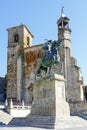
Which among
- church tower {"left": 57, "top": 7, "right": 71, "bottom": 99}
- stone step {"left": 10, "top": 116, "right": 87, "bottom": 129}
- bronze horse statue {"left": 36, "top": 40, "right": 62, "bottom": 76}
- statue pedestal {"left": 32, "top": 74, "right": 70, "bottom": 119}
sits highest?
church tower {"left": 57, "top": 7, "right": 71, "bottom": 99}

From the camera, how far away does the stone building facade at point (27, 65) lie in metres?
36.5

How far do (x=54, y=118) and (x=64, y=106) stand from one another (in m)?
1.99

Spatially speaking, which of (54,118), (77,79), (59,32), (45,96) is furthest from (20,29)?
(54,118)

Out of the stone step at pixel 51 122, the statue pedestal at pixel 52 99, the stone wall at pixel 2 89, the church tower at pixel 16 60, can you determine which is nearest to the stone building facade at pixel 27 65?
the church tower at pixel 16 60

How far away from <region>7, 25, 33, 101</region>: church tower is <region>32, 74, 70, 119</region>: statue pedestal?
67.6 feet

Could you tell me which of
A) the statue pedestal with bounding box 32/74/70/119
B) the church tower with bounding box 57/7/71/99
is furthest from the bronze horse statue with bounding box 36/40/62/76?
the church tower with bounding box 57/7/71/99

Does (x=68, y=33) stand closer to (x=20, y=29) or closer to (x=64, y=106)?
(x=20, y=29)

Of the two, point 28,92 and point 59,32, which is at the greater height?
point 59,32

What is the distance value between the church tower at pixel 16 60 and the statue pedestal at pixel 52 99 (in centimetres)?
2059

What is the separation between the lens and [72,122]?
14.6m

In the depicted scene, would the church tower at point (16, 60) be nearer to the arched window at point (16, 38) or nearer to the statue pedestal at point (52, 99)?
the arched window at point (16, 38)

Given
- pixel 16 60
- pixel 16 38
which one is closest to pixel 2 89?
pixel 16 60

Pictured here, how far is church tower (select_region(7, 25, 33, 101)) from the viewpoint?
126 feet

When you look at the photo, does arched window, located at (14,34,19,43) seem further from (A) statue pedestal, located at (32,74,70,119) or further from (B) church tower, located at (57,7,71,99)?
(A) statue pedestal, located at (32,74,70,119)
